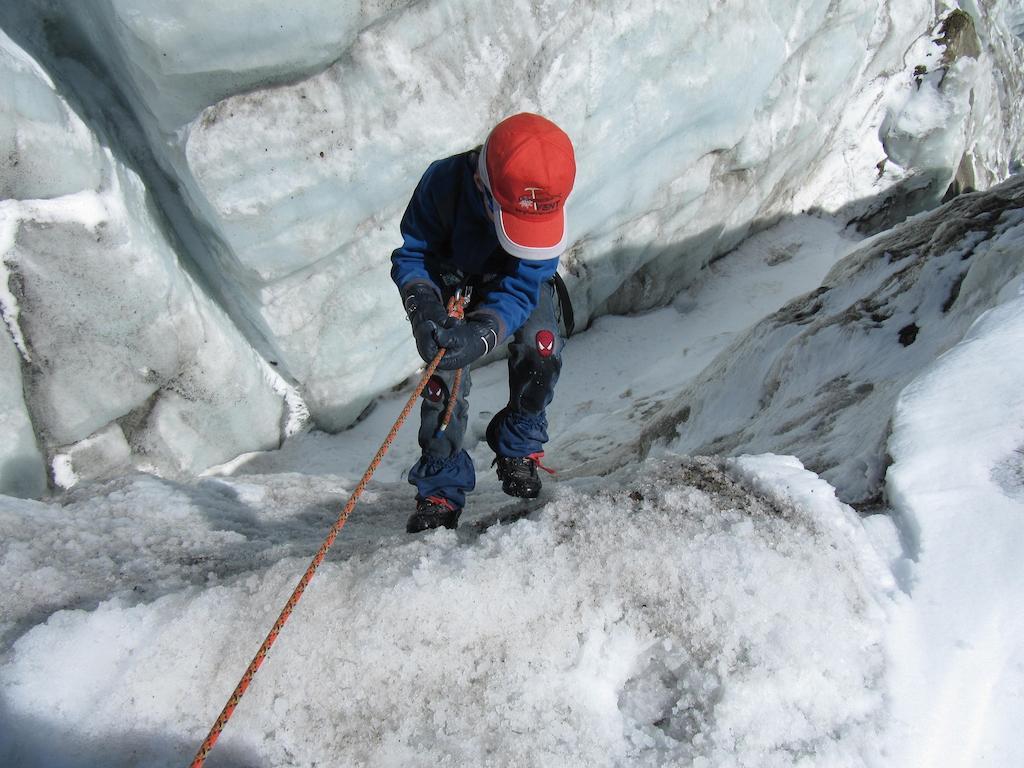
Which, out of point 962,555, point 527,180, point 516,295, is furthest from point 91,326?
point 962,555

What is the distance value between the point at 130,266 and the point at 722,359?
138 inches

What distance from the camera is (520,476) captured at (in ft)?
8.41

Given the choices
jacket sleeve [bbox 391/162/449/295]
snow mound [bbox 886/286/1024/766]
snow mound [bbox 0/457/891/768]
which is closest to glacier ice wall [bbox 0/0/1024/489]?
jacket sleeve [bbox 391/162/449/295]

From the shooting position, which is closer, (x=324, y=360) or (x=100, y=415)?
(x=100, y=415)

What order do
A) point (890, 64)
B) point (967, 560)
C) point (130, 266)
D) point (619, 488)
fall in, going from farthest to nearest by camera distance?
point (890, 64) → point (130, 266) → point (619, 488) → point (967, 560)

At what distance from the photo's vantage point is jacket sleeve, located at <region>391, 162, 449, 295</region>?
7.59 feet

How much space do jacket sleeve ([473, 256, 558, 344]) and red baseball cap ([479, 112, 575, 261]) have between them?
186mm

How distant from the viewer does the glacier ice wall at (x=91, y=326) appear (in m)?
3.35

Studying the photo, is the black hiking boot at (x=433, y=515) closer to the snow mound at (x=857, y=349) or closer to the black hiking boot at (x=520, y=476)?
the black hiking boot at (x=520, y=476)

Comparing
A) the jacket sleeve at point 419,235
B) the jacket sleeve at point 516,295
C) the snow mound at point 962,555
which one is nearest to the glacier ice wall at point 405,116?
Result: the jacket sleeve at point 419,235

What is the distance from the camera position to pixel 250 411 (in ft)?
15.5

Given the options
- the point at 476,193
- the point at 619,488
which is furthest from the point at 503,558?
the point at 476,193

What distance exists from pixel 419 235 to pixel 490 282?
12.3 inches

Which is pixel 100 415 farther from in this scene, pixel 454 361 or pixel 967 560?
pixel 967 560
